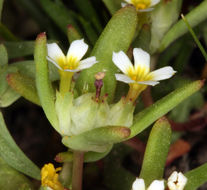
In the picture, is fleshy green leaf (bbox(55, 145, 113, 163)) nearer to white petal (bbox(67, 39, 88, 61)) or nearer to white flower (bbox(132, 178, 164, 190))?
white flower (bbox(132, 178, 164, 190))

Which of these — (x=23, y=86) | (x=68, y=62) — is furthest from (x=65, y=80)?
(x=23, y=86)

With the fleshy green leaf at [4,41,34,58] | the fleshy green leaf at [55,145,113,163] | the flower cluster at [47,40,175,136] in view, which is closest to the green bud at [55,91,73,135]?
the flower cluster at [47,40,175,136]

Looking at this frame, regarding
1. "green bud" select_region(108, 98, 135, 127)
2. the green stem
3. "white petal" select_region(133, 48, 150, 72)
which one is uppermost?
the green stem

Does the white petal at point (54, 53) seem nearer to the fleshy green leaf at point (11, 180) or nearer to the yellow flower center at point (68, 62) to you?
the yellow flower center at point (68, 62)

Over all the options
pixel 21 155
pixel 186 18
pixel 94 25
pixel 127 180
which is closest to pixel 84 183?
pixel 127 180

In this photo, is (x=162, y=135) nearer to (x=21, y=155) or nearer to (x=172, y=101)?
(x=172, y=101)

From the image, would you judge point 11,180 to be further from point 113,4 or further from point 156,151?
point 113,4
